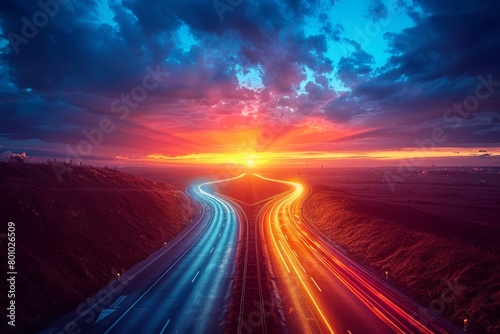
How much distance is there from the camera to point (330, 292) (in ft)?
86.6

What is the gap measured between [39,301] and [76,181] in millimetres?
33206

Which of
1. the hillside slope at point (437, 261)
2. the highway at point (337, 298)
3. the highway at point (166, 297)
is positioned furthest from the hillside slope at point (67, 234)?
the hillside slope at point (437, 261)

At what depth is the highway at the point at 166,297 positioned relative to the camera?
2036 centimetres

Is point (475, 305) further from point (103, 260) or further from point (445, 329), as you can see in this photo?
point (103, 260)

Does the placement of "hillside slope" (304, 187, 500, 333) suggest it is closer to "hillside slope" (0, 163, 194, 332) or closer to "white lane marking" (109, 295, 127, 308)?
"white lane marking" (109, 295, 127, 308)

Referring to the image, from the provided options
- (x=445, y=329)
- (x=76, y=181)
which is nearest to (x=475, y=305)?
(x=445, y=329)

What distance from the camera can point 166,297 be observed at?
986 inches

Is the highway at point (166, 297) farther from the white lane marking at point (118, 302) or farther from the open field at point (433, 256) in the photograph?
the open field at point (433, 256)

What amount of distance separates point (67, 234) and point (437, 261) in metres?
37.3

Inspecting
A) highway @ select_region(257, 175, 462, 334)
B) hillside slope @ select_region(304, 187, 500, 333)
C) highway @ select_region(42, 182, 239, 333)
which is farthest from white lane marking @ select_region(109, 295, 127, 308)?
hillside slope @ select_region(304, 187, 500, 333)

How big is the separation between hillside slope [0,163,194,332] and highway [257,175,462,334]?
16735 mm

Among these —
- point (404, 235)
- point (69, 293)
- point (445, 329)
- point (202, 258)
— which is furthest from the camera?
point (404, 235)

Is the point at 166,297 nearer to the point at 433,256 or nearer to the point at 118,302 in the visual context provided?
the point at 118,302

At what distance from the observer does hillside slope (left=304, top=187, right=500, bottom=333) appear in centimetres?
2270
